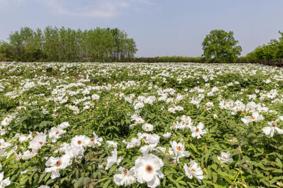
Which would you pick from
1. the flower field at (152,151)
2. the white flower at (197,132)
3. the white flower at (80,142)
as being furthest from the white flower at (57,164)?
the white flower at (197,132)

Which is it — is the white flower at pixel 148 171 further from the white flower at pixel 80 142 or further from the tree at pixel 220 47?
the tree at pixel 220 47

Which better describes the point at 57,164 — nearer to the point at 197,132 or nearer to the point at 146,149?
the point at 146,149

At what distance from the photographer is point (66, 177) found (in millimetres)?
1833

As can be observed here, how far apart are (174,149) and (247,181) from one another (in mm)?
601

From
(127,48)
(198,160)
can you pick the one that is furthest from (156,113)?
(127,48)

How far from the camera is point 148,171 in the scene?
1542mm

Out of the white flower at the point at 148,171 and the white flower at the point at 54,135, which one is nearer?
the white flower at the point at 148,171

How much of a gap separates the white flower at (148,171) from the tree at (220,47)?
107ft

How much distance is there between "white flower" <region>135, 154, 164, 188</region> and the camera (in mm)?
1512

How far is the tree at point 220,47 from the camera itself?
32781 mm

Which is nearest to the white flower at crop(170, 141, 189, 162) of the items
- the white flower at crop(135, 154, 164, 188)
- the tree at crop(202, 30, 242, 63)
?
the white flower at crop(135, 154, 164, 188)

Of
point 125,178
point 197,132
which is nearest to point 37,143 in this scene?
point 125,178

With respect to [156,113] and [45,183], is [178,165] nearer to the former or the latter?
[45,183]

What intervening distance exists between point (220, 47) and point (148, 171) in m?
32.9
